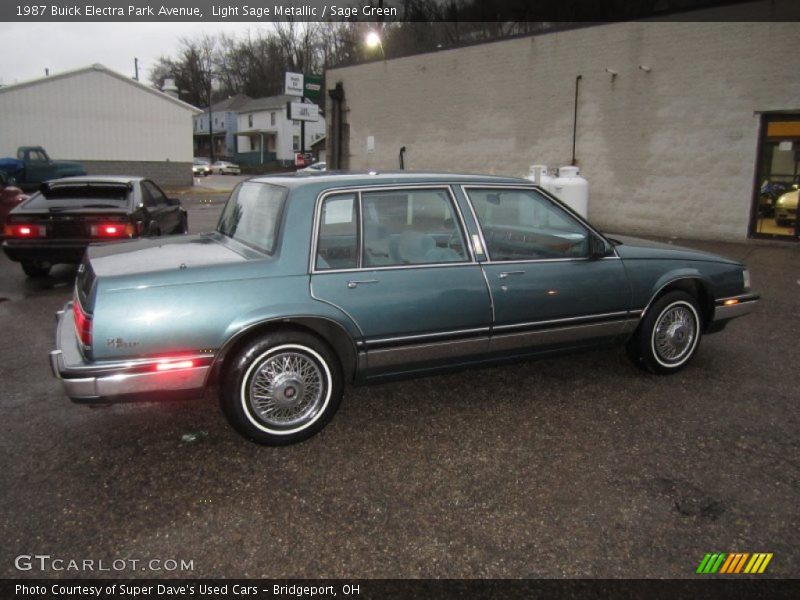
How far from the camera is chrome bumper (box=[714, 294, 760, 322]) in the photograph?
4.73 m

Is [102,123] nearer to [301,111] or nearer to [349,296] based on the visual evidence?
[301,111]

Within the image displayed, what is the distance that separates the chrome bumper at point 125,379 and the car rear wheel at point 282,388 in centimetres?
19

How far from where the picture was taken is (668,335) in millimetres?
4570

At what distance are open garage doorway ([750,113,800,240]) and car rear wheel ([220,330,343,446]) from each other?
1167 centimetres

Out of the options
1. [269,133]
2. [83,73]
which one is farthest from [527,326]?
[269,133]

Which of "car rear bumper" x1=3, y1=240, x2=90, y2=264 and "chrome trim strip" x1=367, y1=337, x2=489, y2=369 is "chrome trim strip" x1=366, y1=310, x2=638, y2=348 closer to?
"chrome trim strip" x1=367, y1=337, x2=489, y2=369

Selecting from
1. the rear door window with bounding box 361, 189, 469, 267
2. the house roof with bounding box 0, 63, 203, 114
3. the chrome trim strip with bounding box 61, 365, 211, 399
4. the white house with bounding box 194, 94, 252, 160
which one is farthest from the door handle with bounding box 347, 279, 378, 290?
the white house with bounding box 194, 94, 252, 160

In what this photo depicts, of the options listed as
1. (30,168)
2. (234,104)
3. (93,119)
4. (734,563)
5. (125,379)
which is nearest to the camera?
(734,563)

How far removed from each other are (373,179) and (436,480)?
1883 millimetres

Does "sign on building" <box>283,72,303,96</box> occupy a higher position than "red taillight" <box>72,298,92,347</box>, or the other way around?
"sign on building" <box>283,72,303,96</box>

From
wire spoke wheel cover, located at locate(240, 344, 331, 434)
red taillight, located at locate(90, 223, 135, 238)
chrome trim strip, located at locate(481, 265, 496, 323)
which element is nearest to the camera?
wire spoke wheel cover, located at locate(240, 344, 331, 434)

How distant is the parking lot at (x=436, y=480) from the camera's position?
255 cm

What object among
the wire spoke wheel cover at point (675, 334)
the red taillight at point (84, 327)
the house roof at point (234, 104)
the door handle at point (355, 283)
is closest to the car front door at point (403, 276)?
the door handle at point (355, 283)
